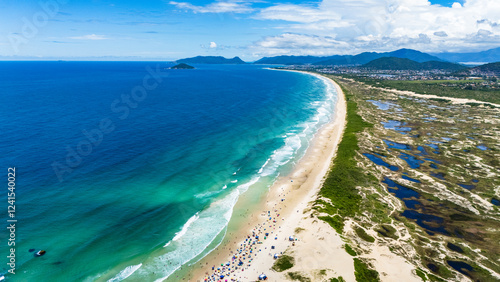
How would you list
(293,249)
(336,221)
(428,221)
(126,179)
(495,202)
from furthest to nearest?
(126,179) → (495,202) → (428,221) → (336,221) → (293,249)

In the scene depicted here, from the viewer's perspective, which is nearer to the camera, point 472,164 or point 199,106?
point 472,164

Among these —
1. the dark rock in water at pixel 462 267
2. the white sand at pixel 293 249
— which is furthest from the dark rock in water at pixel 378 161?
the dark rock in water at pixel 462 267

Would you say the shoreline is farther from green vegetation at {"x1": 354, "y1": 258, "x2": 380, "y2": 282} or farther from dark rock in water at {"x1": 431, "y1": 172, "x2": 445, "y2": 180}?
dark rock in water at {"x1": 431, "y1": 172, "x2": 445, "y2": 180}

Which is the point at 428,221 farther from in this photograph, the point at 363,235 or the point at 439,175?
the point at 439,175

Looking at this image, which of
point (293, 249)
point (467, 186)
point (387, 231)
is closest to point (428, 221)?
point (387, 231)

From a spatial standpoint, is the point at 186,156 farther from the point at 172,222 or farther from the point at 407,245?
the point at 407,245

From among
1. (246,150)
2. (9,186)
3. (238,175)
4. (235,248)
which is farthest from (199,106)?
(235,248)

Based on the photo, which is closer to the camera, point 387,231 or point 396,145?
point 387,231

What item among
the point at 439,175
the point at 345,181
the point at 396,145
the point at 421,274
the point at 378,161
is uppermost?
the point at 396,145
